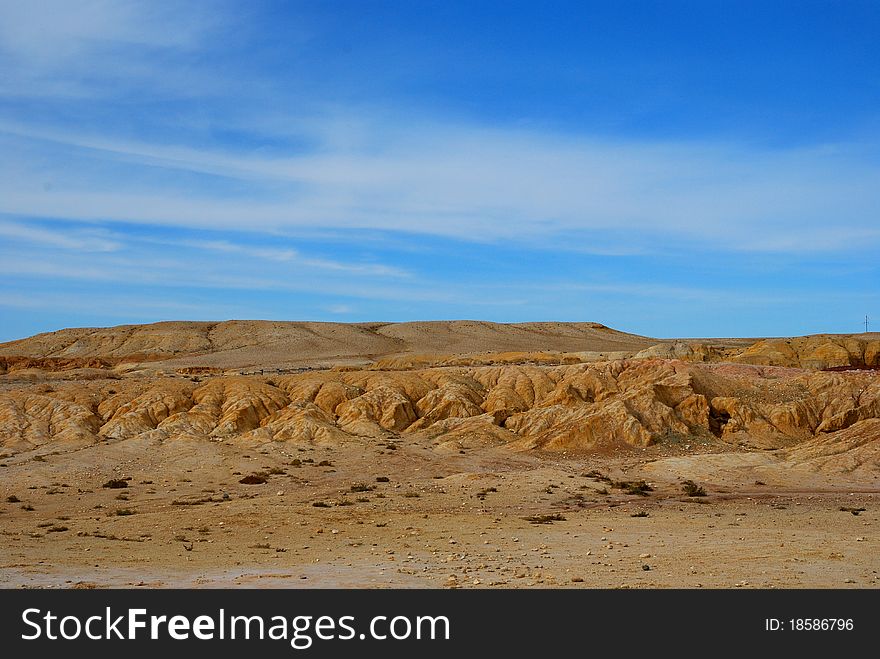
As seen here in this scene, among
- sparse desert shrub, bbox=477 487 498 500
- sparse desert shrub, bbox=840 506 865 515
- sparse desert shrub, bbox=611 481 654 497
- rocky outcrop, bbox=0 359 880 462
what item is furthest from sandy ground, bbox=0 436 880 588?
rocky outcrop, bbox=0 359 880 462

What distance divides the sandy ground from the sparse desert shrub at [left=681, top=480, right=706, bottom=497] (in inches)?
14.3

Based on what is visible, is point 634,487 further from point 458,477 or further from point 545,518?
point 545,518

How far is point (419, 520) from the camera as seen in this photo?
89.6ft

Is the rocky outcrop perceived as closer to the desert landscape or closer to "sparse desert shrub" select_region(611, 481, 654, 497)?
the desert landscape

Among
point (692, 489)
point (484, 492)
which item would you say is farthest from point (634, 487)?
point (484, 492)

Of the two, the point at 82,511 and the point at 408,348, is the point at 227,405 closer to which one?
the point at 82,511

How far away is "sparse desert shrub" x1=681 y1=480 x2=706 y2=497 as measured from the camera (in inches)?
1288

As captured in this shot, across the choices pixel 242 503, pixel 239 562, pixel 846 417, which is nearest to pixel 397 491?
pixel 242 503

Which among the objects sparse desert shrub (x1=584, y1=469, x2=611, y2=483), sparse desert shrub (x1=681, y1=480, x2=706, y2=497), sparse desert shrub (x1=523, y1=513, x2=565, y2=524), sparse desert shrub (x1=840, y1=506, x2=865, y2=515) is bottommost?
sparse desert shrub (x1=840, y1=506, x2=865, y2=515)

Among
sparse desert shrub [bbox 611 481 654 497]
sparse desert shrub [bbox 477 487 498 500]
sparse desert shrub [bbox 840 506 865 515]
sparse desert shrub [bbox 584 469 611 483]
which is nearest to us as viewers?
sparse desert shrub [bbox 840 506 865 515]

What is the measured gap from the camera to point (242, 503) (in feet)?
102

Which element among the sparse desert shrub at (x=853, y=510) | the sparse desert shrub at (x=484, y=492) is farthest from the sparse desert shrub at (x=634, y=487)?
the sparse desert shrub at (x=853, y=510)

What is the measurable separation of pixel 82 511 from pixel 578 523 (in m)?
17.0

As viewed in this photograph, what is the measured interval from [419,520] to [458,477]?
332 inches
